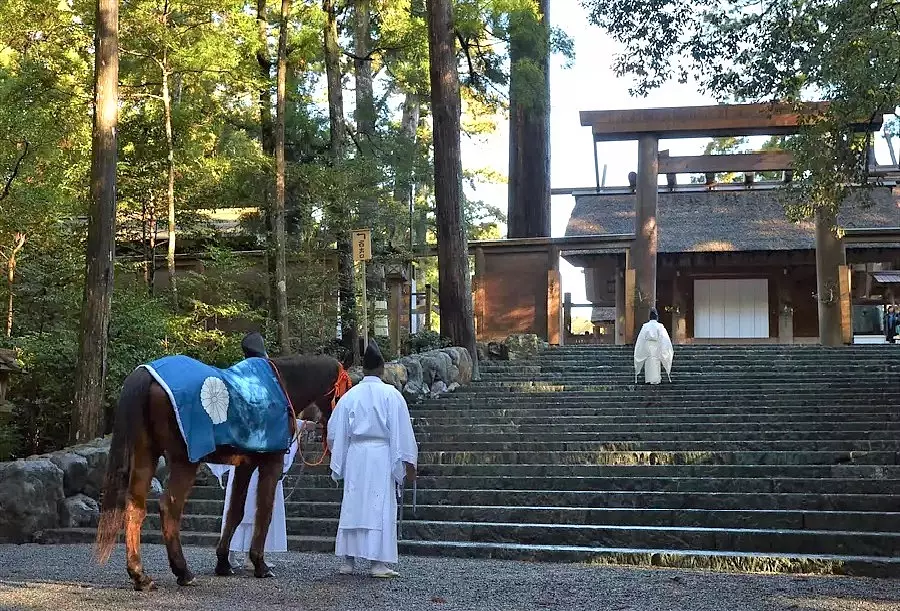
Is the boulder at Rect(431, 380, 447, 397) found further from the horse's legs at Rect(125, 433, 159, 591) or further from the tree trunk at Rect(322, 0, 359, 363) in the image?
the horse's legs at Rect(125, 433, 159, 591)

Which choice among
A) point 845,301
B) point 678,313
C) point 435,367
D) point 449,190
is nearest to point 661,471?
point 435,367

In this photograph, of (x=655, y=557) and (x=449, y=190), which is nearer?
(x=655, y=557)

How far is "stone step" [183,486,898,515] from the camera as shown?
8.88 metres

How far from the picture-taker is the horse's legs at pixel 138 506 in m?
5.88

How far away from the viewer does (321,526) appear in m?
9.46

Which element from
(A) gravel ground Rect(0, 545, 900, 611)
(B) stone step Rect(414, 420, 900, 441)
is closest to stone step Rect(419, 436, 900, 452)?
(B) stone step Rect(414, 420, 900, 441)

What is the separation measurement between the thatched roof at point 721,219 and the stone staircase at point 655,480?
9.15 meters

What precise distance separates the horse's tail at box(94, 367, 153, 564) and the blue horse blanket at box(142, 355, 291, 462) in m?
0.14

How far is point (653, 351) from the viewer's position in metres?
15.8

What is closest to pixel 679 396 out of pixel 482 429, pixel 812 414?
pixel 812 414

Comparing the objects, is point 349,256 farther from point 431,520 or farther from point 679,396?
point 431,520

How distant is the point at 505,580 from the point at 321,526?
3.08 metres

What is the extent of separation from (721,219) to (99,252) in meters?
18.4

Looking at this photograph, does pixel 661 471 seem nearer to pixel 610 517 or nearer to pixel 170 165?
pixel 610 517
